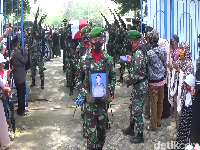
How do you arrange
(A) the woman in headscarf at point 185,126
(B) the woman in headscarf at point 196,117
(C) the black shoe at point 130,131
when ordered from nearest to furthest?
(B) the woman in headscarf at point 196,117 < (A) the woman in headscarf at point 185,126 < (C) the black shoe at point 130,131

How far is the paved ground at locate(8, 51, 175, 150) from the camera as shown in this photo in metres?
4.68

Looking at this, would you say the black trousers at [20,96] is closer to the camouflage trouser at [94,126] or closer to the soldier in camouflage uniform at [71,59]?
the soldier in camouflage uniform at [71,59]

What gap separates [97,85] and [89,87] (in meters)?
0.16

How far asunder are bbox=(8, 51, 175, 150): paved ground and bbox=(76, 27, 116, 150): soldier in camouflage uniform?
0.78 metres

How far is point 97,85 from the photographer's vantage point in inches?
145

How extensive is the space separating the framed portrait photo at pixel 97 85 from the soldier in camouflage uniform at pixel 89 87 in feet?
0.19

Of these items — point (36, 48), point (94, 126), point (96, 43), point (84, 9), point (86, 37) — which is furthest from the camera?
point (84, 9)

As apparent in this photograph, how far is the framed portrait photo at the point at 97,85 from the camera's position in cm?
369

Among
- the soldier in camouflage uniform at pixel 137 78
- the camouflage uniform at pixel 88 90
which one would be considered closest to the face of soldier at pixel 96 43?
the camouflage uniform at pixel 88 90

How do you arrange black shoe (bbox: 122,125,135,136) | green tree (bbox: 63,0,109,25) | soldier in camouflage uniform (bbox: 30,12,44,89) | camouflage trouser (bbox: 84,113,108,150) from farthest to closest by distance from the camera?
green tree (bbox: 63,0,109,25)
soldier in camouflage uniform (bbox: 30,12,44,89)
black shoe (bbox: 122,125,135,136)
camouflage trouser (bbox: 84,113,108,150)

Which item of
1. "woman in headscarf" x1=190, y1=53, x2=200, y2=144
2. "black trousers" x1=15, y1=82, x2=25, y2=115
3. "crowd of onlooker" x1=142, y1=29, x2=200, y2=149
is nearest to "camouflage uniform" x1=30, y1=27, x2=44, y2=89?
"black trousers" x1=15, y1=82, x2=25, y2=115

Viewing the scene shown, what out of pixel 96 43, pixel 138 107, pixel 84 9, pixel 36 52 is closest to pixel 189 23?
pixel 138 107

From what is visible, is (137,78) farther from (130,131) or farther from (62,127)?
(62,127)

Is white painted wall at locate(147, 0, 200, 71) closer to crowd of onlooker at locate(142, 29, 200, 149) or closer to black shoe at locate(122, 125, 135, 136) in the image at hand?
crowd of onlooker at locate(142, 29, 200, 149)
